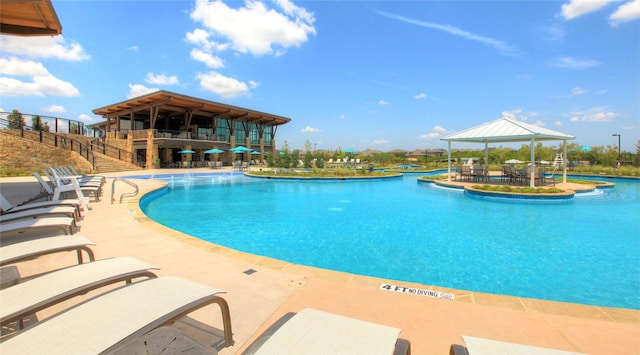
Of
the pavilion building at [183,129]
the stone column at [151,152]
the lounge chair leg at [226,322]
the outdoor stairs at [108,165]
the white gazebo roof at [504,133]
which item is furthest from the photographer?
the pavilion building at [183,129]

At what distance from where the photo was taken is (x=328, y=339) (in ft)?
4.33

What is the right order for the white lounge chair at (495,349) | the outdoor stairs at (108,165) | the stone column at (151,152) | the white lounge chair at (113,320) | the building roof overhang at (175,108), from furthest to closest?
1. the stone column at (151,152)
2. the building roof overhang at (175,108)
3. the outdoor stairs at (108,165)
4. the white lounge chair at (113,320)
5. the white lounge chair at (495,349)

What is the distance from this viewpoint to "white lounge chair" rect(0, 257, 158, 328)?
1658mm

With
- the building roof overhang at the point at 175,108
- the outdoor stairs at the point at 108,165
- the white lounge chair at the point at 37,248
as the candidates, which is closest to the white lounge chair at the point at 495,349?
the white lounge chair at the point at 37,248

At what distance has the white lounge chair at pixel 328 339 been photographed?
1.23m

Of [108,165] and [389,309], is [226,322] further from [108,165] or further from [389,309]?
[108,165]

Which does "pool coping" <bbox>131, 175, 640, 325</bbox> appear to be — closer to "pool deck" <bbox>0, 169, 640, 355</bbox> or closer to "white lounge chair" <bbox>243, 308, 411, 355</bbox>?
"pool deck" <bbox>0, 169, 640, 355</bbox>

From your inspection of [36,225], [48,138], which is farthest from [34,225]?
[48,138]

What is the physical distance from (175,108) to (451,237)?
28.9m

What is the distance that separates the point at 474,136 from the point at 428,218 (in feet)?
26.4

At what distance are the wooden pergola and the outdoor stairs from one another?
16716 mm

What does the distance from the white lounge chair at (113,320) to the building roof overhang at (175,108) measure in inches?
998

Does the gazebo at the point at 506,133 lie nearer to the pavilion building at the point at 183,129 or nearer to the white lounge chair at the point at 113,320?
the white lounge chair at the point at 113,320

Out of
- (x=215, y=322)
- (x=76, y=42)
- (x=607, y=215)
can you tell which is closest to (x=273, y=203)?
(x=215, y=322)
